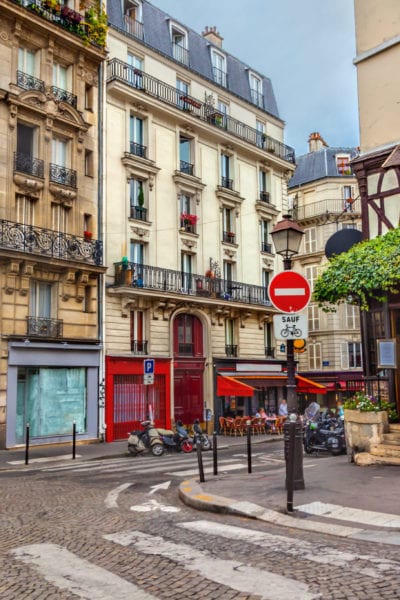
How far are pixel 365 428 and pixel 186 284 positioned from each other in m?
15.5

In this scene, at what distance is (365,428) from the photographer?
40.0 feet

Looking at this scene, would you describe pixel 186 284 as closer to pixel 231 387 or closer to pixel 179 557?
pixel 231 387

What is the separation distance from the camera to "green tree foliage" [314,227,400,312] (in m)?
11.8

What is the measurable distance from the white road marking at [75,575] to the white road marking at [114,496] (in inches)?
108

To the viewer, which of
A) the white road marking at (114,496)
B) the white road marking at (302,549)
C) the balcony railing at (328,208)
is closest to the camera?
the white road marking at (302,549)

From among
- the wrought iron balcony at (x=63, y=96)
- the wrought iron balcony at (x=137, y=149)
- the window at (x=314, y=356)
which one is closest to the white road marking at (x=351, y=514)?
the wrought iron balcony at (x=63, y=96)

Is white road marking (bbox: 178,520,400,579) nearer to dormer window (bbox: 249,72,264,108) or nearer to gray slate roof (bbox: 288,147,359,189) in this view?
dormer window (bbox: 249,72,264,108)

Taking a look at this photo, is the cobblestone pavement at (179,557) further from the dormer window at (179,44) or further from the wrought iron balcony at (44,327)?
the dormer window at (179,44)

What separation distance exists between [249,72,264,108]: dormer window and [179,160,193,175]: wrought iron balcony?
7.61 meters

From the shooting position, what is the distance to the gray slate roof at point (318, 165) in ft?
143

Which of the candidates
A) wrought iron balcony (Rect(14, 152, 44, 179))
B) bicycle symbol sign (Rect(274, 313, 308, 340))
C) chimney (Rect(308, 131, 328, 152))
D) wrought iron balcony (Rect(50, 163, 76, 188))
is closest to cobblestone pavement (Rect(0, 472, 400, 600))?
bicycle symbol sign (Rect(274, 313, 308, 340))

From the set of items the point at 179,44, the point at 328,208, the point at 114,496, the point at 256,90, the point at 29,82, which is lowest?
the point at 114,496

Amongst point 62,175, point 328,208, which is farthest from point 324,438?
point 328,208

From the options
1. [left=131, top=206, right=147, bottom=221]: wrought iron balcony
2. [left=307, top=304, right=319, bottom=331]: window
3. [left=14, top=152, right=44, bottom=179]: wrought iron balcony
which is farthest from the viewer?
[left=307, top=304, right=319, bottom=331]: window
